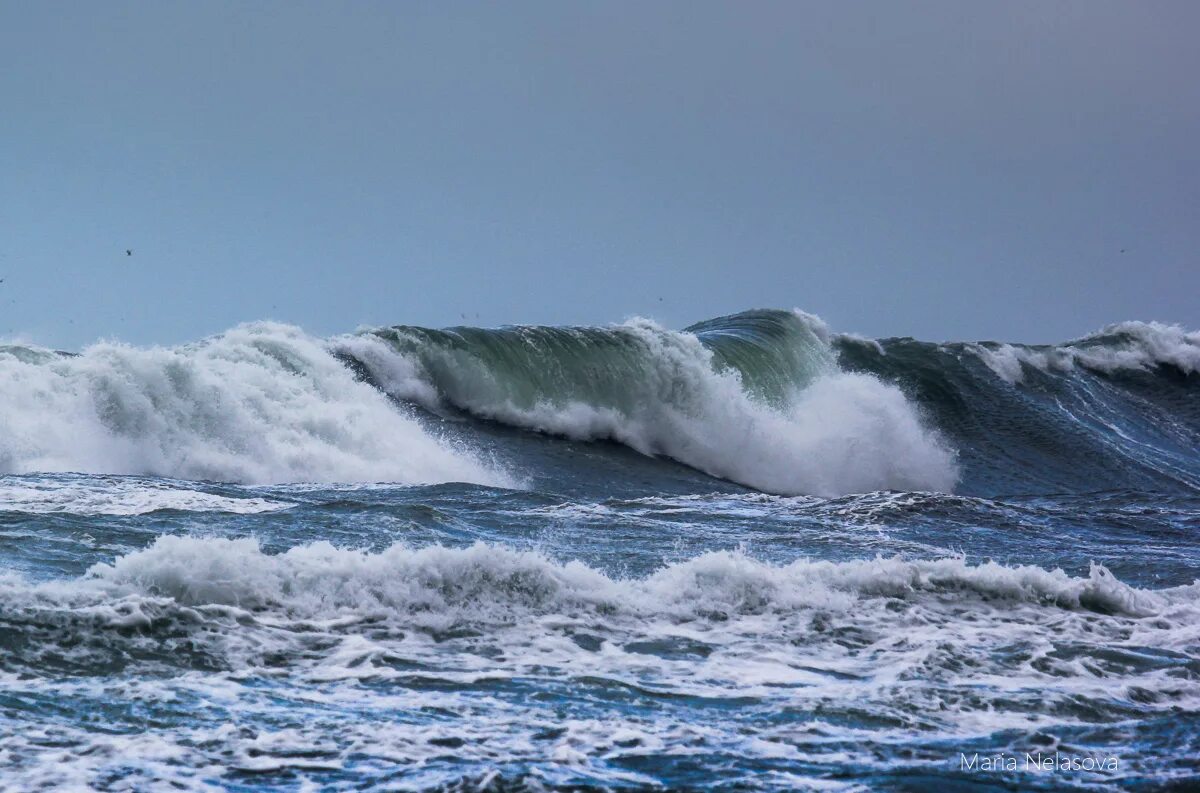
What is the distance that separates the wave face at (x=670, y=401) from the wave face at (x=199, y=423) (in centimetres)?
301

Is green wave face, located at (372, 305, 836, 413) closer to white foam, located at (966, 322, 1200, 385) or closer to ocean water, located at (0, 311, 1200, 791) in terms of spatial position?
ocean water, located at (0, 311, 1200, 791)

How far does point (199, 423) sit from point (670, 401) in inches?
369

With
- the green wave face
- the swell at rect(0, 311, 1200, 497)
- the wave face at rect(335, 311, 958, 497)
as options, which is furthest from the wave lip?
the green wave face

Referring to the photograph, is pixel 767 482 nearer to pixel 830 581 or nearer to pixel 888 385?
pixel 888 385

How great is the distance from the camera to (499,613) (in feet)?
26.0

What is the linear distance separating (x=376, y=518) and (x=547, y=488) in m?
6.69

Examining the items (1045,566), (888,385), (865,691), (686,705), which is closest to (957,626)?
(865,691)

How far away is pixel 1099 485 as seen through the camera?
2298 cm

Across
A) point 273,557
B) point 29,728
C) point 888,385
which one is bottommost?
point 29,728

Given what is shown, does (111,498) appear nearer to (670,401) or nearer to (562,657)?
(562,657)

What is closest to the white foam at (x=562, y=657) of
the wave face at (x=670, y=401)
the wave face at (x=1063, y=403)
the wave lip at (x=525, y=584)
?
the wave lip at (x=525, y=584)

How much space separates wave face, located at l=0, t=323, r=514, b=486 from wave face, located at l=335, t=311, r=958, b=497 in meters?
3.01

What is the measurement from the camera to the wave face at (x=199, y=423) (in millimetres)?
15203

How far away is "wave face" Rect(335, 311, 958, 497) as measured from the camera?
855 inches
